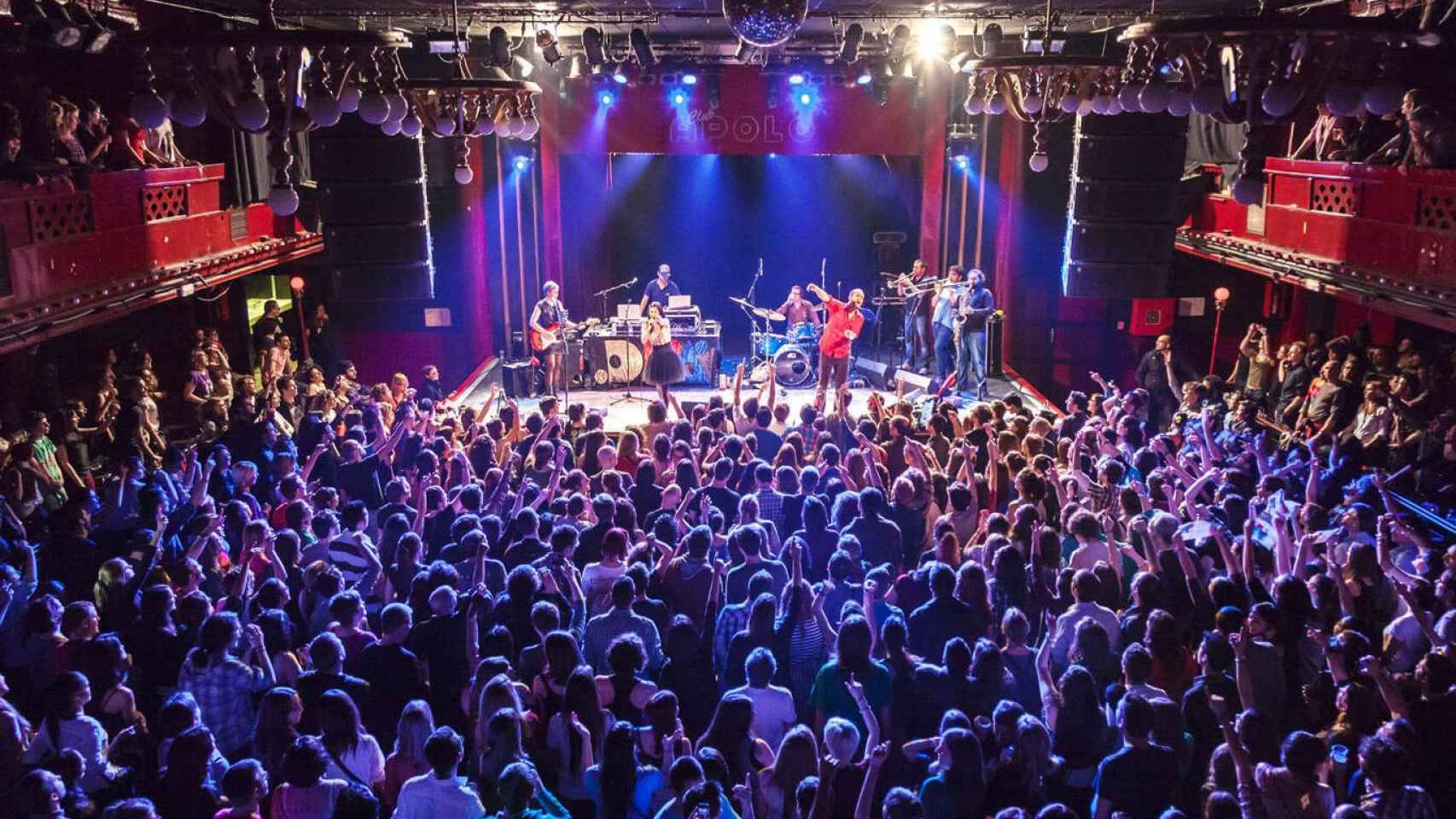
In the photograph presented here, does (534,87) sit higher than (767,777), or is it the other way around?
(534,87)

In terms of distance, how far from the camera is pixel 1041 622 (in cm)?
512

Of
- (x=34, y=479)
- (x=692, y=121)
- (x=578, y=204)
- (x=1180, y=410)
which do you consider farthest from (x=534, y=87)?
(x=578, y=204)

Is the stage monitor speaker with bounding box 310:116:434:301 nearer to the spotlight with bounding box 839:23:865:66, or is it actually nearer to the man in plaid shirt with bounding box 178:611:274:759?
the spotlight with bounding box 839:23:865:66

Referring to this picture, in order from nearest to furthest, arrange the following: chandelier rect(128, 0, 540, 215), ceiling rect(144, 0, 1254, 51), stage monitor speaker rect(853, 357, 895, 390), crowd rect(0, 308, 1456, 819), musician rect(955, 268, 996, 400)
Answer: crowd rect(0, 308, 1456, 819) < chandelier rect(128, 0, 540, 215) < ceiling rect(144, 0, 1254, 51) < musician rect(955, 268, 996, 400) < stage monitor speaker rect(853, 357, 895, 390)

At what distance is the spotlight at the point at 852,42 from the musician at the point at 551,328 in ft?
13.1

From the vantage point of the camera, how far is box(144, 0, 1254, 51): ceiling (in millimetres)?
9875

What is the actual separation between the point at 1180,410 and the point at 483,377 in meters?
7.48

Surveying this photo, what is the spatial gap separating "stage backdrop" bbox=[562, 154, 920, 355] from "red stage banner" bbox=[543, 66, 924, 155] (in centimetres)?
313

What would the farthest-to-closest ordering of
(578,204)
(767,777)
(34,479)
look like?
(578,204) < (34,479) < (767,777)

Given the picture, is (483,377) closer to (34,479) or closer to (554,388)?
(554,388)

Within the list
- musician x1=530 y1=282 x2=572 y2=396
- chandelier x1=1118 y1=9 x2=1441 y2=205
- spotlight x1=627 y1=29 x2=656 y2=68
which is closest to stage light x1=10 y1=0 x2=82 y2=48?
spotlight x1=627 y1=29 x2=656 y2=68

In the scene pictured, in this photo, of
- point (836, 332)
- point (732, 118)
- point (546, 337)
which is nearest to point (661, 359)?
point (836, 332)

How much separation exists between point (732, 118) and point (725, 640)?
10.0m

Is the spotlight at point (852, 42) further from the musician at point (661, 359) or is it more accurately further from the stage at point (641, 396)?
the stage at point (641, 396)
